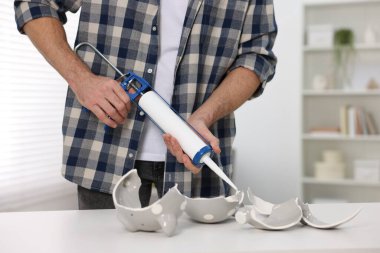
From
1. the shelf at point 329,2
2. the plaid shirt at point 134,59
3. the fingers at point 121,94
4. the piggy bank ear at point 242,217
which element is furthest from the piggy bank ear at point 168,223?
the shelf at point 329,2

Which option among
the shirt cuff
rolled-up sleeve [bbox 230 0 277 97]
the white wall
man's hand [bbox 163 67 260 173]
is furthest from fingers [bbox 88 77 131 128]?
the white wall

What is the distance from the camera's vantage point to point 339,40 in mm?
4773

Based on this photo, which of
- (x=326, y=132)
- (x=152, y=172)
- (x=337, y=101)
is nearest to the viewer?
(x=152, y=172)

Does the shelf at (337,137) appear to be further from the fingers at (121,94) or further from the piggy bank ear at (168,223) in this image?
the piggy bank ear at (168,223)

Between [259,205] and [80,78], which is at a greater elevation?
[80,78]

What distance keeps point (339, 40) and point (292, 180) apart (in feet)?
4.23

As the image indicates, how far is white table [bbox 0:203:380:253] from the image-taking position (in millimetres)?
788

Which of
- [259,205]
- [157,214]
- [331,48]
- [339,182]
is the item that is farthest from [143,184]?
[331,48]

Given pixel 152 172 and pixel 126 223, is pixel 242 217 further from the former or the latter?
pixel 152 172

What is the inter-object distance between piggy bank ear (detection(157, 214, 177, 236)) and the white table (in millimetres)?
12

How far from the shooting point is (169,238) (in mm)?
858

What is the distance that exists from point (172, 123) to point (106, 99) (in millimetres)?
190

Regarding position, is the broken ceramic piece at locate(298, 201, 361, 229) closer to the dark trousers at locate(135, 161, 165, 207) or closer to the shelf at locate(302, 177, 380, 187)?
the dark trousers at locate(135, 161, 165, 207)

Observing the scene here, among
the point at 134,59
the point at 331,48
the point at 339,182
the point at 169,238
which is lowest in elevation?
the point at 169,238
